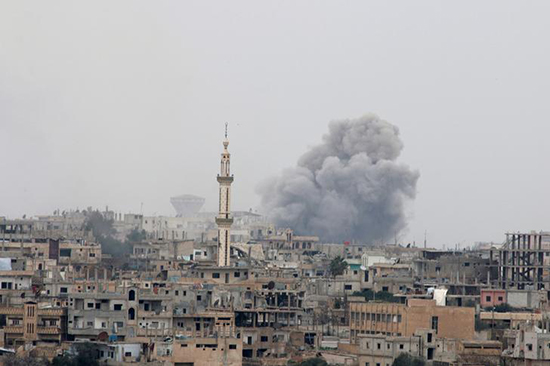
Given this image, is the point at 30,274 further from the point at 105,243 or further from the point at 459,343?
the point at 105,243

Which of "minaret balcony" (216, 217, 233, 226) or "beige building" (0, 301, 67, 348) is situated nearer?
"beige building" (0, 301, 67, 348)

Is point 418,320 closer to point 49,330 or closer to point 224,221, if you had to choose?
point 49,330

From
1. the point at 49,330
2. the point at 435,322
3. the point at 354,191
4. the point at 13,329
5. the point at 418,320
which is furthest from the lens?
the point at 354,191

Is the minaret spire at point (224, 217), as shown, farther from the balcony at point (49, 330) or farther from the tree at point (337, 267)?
the balcony at point (49, 330)

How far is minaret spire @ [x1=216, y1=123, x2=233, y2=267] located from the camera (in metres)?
84.6

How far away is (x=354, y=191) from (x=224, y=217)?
63918mm

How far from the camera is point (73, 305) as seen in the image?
67000 mm

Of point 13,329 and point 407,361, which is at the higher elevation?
point 13,329

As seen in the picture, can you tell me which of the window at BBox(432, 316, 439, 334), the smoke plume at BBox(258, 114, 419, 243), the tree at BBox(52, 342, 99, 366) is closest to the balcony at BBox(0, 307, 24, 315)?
the tree at BBox(52, 342, 99, 366)

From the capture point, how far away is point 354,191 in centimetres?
14888

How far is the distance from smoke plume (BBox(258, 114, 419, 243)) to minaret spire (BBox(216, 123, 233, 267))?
195 ft

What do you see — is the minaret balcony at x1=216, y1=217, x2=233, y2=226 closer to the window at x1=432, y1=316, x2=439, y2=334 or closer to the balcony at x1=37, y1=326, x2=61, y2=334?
the window at x1=432, y1=316, x2=439, y2=334

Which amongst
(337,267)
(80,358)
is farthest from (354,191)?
(80,358)

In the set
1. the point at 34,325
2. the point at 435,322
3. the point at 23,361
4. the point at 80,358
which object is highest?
the point at 435,322
